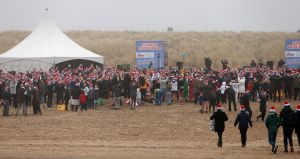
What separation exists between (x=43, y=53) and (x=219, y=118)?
27.6 m

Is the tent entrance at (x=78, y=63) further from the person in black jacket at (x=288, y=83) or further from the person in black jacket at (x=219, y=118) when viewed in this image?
the person in black jacket at (x=219, y=118)

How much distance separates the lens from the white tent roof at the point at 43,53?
5228 cm

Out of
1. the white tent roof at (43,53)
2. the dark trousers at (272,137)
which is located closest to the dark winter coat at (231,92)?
the dark trousers at (272,137)

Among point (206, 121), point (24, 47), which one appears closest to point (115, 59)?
point (24, 47)

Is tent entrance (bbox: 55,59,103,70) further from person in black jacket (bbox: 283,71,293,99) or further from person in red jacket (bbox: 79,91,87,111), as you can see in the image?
person in black jacket (bbox: 283,71,293,99)

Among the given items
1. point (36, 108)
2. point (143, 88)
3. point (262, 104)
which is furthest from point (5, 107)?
point (262, 104)

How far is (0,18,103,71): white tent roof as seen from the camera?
172 ft

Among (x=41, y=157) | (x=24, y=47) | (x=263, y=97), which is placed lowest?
(x=41, y=157)

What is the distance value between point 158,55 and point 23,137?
21.8 metres

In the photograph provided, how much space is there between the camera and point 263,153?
26.2 metres

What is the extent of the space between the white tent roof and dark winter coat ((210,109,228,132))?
26243 millimetres

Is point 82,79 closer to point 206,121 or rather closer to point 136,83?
point 136,83

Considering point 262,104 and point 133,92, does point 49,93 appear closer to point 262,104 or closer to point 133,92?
point 133,92

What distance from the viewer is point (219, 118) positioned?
27.4 metres
